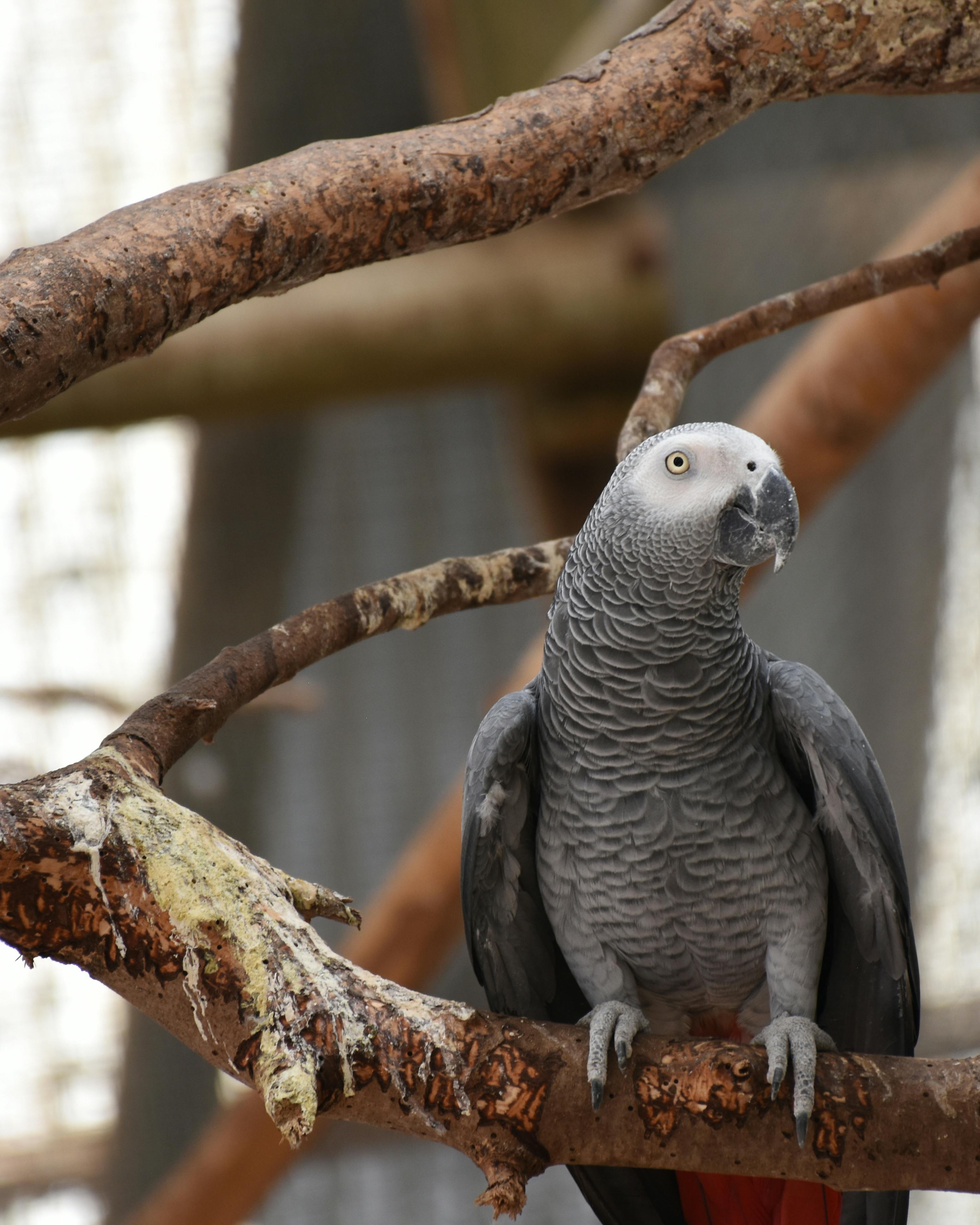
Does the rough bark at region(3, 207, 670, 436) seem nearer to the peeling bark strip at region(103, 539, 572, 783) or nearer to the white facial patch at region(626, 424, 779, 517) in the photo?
the peeling bark strip at region(103, 539, 572, 783)

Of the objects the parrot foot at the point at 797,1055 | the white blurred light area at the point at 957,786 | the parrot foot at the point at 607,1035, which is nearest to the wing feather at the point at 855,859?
the parrot foot at the point at 797,1055

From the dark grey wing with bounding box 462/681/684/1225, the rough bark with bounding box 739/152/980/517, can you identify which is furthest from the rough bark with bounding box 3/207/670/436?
the dark grey wing with bounding box 462/681/684/1225

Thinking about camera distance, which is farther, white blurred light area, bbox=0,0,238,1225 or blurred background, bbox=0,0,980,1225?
white blurred light area, bbox=0,0,238,1225

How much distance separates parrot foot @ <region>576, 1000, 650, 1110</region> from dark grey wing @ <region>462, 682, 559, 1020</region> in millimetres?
111

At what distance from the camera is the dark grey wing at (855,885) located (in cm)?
104

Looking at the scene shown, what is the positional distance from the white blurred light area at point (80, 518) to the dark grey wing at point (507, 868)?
1.15 metres

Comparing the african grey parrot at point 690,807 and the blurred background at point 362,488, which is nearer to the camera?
the african grey parrot at point 690,807

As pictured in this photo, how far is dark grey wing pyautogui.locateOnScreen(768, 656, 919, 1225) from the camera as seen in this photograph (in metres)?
1.04

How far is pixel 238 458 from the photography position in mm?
2369

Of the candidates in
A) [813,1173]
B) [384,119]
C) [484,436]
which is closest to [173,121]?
[384,119]

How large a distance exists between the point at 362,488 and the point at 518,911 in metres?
1.92

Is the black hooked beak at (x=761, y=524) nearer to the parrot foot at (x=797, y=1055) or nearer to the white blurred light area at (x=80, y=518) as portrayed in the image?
the parrot foot at (x=797, y=1055)

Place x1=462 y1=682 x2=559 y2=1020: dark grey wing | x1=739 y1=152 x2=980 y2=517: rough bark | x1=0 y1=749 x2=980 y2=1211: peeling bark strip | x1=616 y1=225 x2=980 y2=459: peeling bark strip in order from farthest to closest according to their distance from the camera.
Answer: x1=739 y1=152 x2=980 y2=517: rough bark → x1=616 y1=225 x2=980 y2=459: peeling bark strip → x1=462 y1=682 x2=559 y2=1020: dark grey wing → x1=0 y1=749 x2=980 y2=1211: peeling bark strip

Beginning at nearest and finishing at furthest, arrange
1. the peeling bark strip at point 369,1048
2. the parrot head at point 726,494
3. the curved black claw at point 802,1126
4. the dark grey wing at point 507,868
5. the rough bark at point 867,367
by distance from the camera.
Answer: the peeling bark strip at point 369,1048 → the curved black claw at point 802,1126 → the parrot head at point 726,494 → the dark grey wing at point 507,868 → the rough bark at point 867,367
